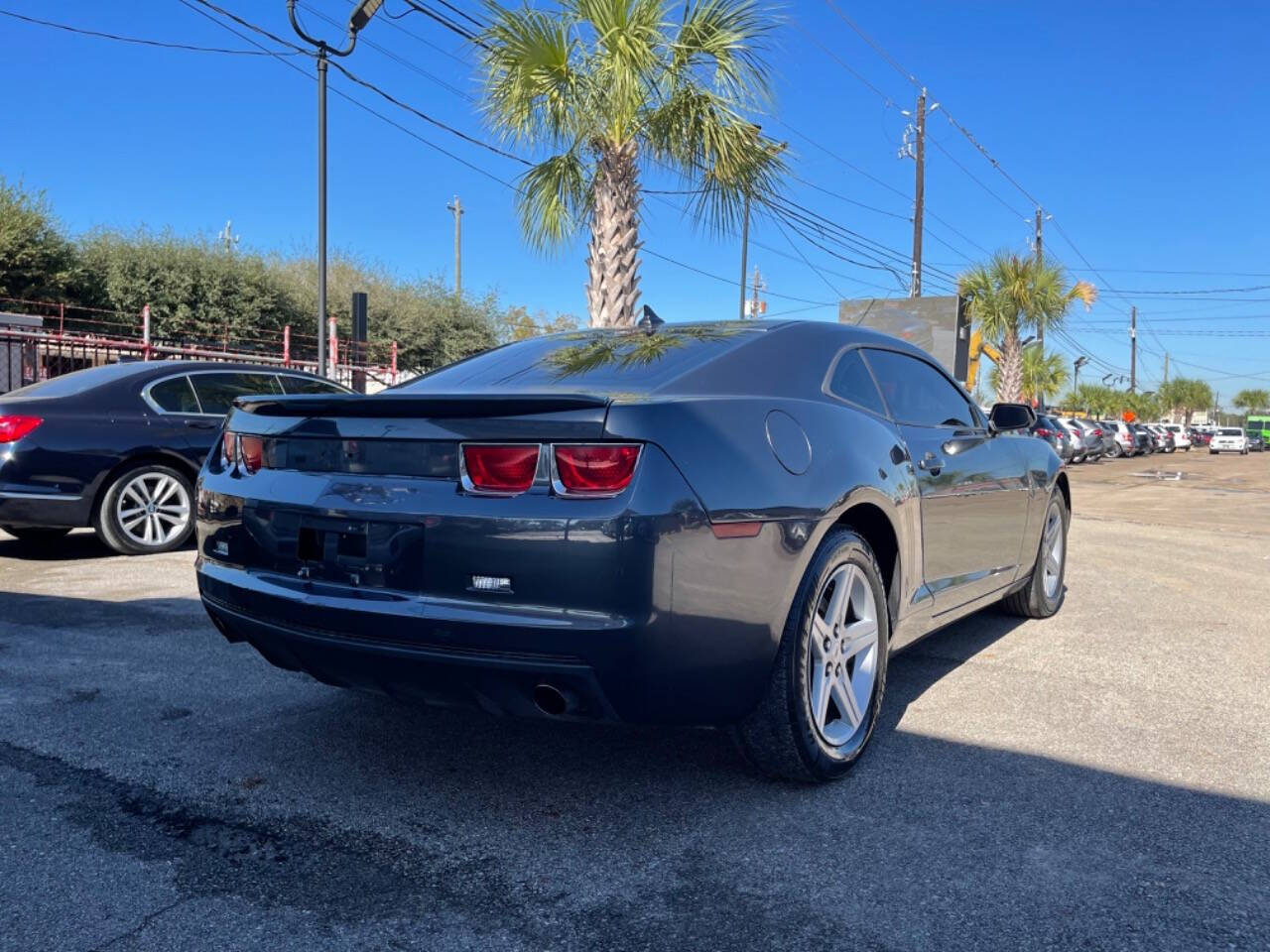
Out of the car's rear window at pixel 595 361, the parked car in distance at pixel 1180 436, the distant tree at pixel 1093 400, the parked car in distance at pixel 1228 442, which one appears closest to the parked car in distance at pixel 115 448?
the car's rear window at pixel 595 361

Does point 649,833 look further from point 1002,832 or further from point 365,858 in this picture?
point 1002,832

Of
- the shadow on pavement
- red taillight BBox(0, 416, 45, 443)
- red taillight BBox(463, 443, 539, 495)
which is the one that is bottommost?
the shadow on pavement

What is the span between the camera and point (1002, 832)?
2727 millimetres

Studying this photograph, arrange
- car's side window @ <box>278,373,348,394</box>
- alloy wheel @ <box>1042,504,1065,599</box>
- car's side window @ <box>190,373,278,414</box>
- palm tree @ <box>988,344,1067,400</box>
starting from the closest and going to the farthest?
1. alloy wheel @ <box>1042,504,1065,599</box>
2. car's side window @ <box>190,373,278,414</box>
3. car's side window @ <box>278,373,348,394</box>
4. palm tree @ <box>988,344,1067,400</box>

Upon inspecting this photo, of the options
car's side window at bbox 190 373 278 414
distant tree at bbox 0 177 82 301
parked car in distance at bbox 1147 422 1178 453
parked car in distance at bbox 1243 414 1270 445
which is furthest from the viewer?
parked car in distance at bbox 1243 414 1270 445

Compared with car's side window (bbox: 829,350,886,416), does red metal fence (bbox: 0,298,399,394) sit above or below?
above

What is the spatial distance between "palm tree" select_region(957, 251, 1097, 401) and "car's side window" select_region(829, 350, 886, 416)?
79.7 ft

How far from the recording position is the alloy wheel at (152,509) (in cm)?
702

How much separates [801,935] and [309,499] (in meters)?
1.70

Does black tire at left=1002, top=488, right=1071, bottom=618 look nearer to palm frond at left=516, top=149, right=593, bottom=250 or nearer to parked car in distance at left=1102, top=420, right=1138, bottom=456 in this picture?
palm frond at left=516, top=149, right=593, bottom=250

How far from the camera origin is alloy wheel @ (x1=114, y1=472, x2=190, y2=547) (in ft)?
23.0

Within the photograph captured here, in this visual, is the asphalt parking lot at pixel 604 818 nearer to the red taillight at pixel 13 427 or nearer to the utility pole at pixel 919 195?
the red taillight at pixel 13 427

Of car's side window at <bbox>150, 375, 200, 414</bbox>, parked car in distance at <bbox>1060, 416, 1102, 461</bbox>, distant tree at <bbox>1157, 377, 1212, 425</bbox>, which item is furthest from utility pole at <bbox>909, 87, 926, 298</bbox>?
distant tree at <bbox>1157, 377, 1212, 425</bbox>

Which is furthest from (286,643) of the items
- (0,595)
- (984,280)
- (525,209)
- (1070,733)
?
(984,280)
